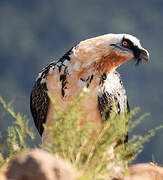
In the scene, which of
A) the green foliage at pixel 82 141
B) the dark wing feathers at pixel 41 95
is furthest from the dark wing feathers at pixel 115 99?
the green foliage at pixel 82 141

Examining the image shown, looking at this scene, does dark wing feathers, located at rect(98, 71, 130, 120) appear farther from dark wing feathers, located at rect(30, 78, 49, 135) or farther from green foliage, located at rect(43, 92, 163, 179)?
green foliage, located at rect(43, 92, 163, 179)

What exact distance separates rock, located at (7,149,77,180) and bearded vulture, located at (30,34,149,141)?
3107 millimetres

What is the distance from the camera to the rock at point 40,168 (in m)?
2.60

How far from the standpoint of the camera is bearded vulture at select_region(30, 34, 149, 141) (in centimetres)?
579

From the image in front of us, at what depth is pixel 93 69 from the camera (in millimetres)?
5859

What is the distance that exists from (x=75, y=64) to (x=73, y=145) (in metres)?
2.39

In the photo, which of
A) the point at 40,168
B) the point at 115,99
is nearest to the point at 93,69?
the point at 115,99

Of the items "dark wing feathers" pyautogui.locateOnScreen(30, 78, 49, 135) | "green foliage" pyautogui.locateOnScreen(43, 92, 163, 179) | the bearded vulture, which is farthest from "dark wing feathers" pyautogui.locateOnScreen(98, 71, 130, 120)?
"green foliage" pyautogui.locateOnScreen(43, 92, 163, 179)

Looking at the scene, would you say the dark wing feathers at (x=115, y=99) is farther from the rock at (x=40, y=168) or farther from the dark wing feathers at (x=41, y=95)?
the rock at (x=40, y=168)

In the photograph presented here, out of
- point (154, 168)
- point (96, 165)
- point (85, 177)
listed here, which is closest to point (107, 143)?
point (96, 165)

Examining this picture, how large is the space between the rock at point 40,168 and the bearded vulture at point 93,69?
10.2ft

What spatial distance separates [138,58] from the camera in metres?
5.84

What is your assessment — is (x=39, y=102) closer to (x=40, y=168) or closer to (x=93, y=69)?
(x=93, y=69)

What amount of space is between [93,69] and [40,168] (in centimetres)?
337
